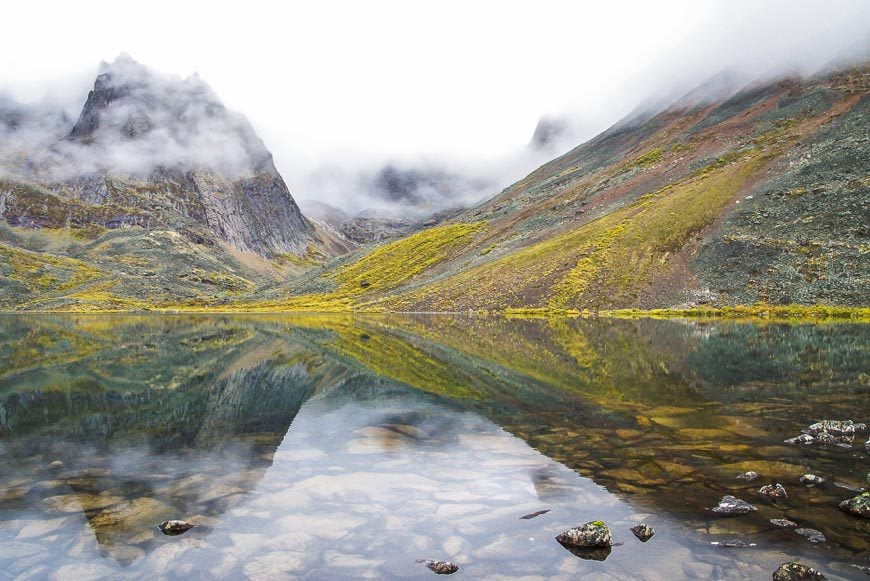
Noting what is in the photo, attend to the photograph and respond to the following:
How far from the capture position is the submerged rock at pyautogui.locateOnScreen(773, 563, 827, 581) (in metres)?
9.86

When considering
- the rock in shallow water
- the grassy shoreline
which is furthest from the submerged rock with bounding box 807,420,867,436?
the grassy shoreline

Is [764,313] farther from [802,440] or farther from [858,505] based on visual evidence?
[858,505]

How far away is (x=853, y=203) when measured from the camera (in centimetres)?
10919

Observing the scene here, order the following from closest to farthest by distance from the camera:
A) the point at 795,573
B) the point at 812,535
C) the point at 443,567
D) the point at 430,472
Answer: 1. the point at 795,573
2. the point at 443,567
3. the point at 812,535
4. the point at 430,472

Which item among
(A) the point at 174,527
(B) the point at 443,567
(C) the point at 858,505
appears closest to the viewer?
(B) the point at 443,567

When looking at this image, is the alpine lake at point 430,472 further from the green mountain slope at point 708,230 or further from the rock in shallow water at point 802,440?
the green mountain slope at point 708,230

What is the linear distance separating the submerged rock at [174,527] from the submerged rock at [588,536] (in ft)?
27.8

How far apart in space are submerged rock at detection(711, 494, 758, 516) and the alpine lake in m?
0.37

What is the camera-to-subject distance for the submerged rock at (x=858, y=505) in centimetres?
1243

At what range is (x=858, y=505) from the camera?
41.3ft

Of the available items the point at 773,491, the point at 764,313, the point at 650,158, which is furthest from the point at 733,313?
the point at 650,158

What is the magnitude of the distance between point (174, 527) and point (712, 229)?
13077cm

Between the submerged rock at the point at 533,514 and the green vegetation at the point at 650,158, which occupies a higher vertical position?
the green vegetation at the point at 650,158

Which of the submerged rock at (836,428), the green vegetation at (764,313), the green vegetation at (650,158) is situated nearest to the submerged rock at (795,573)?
the submerged rock at (836,428)
